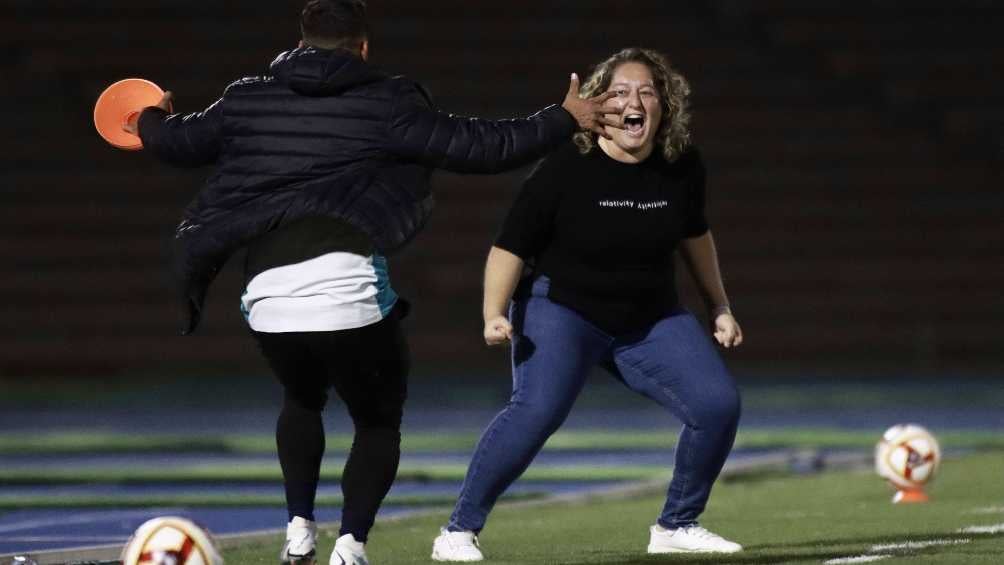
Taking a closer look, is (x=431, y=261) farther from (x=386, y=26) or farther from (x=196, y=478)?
(x=196, y=478)

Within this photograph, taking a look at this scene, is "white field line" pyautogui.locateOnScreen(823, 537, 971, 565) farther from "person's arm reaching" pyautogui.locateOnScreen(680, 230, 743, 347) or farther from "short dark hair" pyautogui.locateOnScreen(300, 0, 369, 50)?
"short dark hair" pyautogui.locateOnScreen(300, 0, 369, 50)

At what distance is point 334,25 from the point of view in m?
5.23

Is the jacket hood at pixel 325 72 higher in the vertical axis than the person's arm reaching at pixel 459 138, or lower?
higher

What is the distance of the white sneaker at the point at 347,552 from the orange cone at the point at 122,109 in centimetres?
129

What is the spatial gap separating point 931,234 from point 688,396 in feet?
50.6

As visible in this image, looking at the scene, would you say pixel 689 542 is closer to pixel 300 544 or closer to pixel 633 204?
pixel 633 204

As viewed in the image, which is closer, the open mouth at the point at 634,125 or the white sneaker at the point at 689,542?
the open mouth at the point at 634,125

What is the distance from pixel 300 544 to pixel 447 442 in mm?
7084

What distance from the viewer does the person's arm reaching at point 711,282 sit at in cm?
641

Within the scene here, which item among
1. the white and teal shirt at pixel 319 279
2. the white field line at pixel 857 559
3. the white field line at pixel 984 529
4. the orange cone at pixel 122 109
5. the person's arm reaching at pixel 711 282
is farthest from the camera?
the white field line at pixel 984 529

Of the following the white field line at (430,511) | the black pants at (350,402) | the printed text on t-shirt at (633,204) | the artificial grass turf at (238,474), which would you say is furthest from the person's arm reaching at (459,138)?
the artificial grass turf at (238,474)

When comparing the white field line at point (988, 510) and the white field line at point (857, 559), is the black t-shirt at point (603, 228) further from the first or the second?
the white field line at point (988, 510)


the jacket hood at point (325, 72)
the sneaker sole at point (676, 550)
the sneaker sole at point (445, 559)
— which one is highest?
the jacket hood at point (325, 72)

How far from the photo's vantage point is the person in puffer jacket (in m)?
5.16
